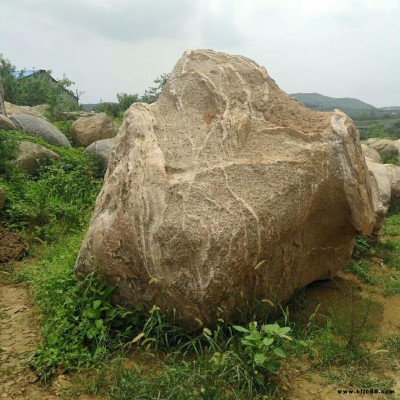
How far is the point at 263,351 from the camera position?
10.4ft

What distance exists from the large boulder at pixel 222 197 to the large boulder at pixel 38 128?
5.78 metres

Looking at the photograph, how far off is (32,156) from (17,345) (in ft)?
16.1

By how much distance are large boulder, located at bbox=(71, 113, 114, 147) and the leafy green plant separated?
28.7ft

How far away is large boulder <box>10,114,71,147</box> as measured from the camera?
9836mm

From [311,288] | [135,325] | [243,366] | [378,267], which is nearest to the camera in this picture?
[243,366]

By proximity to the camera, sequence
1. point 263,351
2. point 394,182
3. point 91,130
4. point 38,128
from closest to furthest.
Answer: point 263,351, point 394,182, point 38,128, point 91,130

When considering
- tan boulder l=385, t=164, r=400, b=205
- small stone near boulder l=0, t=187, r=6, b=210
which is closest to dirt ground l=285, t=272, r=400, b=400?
small stone near boulder l=0, t=187, r=6, b=210

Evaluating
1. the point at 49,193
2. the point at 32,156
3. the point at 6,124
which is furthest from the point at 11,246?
the point at 6,124

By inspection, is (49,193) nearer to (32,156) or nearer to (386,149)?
(32,156)

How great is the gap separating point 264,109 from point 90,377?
281 cm

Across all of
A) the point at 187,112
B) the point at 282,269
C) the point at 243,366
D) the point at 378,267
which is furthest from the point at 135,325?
the point at 378,267

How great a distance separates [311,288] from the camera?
194 inches

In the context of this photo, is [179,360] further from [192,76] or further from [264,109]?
[192,76]

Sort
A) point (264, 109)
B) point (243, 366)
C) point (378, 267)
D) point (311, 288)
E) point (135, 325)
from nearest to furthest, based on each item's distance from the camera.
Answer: point (243, 366)
point (135, 325)
point (264, 109)
point (311, 288)
point (378, 267)
